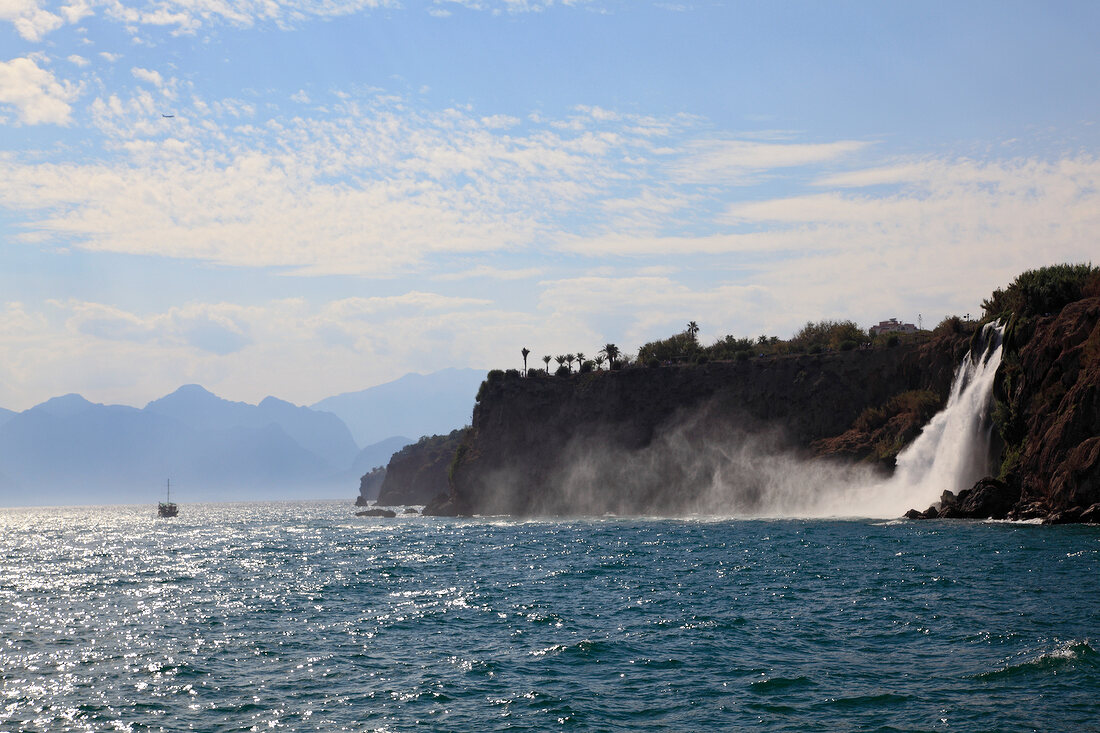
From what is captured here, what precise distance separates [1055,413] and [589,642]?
50.0 m

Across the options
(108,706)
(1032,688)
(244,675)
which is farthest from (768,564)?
(108,706)

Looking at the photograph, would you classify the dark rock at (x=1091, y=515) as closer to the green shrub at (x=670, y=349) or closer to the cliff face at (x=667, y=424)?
the cliff face at (x=667, y=424)

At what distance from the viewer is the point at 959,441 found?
76.4 metres

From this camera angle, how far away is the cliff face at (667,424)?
105 m

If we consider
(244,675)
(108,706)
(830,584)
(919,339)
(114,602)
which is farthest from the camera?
(919,339)

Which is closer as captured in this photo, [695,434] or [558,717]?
[558,717]

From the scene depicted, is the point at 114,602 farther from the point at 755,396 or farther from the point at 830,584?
the point at 755,396

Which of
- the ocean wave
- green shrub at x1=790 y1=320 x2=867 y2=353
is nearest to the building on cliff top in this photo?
green shrub at x1=790 y1=320 x2=867 y2=353

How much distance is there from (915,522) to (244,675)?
2180 inches

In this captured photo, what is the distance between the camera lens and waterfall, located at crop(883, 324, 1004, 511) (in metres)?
74.4

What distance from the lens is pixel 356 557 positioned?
2430 inches

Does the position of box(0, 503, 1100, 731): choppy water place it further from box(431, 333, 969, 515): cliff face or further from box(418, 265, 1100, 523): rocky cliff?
box(431, 333, 969, 515): cliff face

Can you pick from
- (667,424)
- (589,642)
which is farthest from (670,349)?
(589,642)

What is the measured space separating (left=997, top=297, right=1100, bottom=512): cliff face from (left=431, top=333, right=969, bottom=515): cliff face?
22501mm
